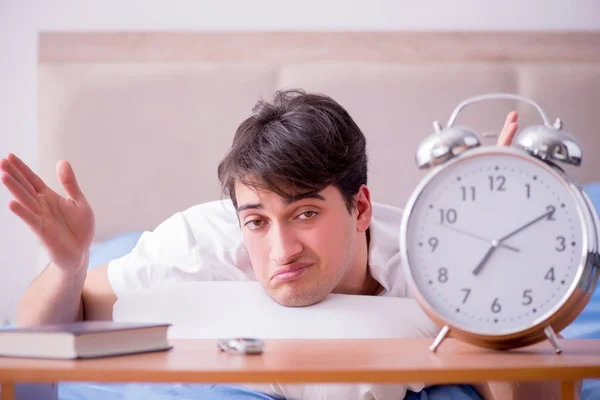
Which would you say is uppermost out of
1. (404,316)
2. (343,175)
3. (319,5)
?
(319,5)

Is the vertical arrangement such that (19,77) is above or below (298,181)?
above

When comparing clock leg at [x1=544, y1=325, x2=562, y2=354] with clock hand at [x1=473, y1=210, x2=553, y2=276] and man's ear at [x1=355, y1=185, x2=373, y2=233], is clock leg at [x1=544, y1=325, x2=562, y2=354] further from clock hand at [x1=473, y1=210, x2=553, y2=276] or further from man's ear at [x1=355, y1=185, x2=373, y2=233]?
man's ear at [x1=355, y1=185, x2=373, y2=233]

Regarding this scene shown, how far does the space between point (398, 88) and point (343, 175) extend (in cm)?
131

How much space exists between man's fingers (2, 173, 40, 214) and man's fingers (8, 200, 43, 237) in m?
0.02

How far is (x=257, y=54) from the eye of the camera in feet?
9.55

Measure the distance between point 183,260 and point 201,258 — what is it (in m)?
0.04

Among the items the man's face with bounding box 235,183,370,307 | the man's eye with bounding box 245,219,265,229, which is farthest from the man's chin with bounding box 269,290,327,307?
the man's eye with bounding box 245,219,265,229

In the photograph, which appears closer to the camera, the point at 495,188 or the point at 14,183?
the point at 495,188

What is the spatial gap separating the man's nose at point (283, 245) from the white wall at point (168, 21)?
1694 mm

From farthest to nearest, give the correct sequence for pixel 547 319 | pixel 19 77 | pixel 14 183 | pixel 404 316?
1. pixel 19 77
2. pixel 404 316
3. pixel 14 183
4. pixel 547 319

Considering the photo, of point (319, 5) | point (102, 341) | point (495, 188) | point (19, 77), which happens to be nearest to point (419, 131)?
point (319, 5)

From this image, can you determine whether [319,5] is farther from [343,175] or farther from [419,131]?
[343,175]

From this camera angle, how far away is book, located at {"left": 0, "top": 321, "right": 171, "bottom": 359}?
963 millimetres

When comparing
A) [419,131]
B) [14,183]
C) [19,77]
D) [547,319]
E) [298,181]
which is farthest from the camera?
[19,77]
